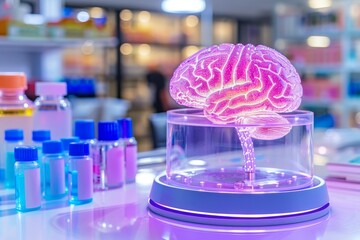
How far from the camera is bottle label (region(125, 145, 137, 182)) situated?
141 centimetres

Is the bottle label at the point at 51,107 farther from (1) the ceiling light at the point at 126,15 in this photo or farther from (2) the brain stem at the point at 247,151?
(1) the ceiling light at the point at 126,15

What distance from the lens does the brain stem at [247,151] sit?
1.14m

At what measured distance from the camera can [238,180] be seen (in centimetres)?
113

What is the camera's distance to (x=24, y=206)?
113cm

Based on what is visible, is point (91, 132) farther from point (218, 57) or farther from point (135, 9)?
point (135, 9)

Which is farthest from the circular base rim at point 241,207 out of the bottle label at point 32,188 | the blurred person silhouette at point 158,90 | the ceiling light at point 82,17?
the blurred person silhouette at point 158,90

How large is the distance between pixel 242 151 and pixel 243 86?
190mm

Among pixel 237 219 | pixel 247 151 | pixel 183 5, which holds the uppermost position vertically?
pixel 183 5

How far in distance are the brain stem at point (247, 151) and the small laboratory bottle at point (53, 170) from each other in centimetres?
37

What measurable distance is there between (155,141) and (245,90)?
2066mm

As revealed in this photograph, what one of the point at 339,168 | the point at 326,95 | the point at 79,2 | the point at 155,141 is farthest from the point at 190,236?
the point at 79,2

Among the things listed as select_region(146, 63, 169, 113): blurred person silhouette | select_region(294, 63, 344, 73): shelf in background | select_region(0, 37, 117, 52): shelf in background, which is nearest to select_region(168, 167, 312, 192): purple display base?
select_region(0, 37, 117, 52): shelf in background

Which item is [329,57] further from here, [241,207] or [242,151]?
[241,207]

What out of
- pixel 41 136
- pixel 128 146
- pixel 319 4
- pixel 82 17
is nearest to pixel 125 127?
pixel 128 146
